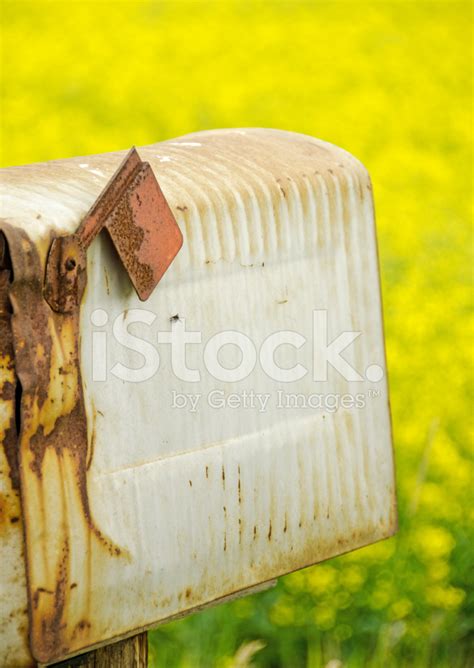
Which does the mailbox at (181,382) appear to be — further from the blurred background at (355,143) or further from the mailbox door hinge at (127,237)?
the blurred background at (355,143)

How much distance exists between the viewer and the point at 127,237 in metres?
1.30

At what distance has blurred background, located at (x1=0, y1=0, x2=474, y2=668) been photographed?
2.82m

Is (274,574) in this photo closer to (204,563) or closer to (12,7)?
(204,563)

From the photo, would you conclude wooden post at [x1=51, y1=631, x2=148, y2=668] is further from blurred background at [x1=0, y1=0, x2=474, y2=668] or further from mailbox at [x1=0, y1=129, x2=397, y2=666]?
blurred background at [x1=0, y1=0, x2=474, y2=668]

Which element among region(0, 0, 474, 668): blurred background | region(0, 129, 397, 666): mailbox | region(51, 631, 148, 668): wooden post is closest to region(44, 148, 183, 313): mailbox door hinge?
region(0, 129, 397, 666): mailbox

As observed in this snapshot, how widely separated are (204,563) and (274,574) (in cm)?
14

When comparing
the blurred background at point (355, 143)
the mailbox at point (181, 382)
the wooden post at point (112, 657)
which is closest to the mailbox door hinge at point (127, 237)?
the mailbox at point (181, 382)

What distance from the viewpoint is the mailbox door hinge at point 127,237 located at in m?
1.22

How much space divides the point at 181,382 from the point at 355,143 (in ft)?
15.3

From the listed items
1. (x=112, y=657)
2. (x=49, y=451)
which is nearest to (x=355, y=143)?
(x=112, y=657)

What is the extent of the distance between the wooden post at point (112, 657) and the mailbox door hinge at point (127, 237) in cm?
56

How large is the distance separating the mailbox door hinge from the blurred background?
99cm

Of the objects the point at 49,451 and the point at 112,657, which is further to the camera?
the point at 112,657

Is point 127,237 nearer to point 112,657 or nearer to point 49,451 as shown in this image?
point 49,451
